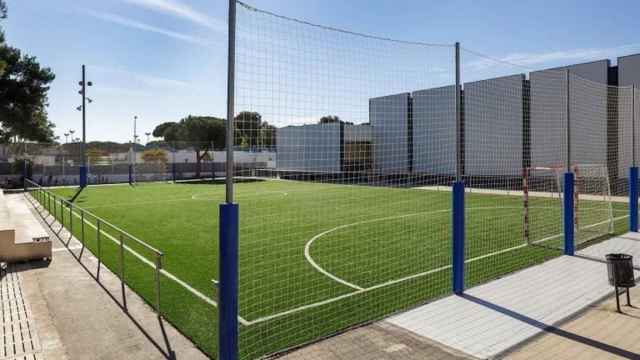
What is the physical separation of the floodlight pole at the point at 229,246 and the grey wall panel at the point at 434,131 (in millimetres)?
5102

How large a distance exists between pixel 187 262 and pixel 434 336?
565 cm

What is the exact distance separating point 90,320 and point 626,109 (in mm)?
15887

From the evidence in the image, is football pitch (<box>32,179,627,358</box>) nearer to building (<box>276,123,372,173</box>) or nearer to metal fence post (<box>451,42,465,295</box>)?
metal fence post (<box>451,42,465,295</box>)

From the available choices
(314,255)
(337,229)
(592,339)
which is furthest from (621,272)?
(337,229)

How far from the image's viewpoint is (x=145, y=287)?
7246 mm

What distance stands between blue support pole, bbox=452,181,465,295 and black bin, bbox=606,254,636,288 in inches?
75.9

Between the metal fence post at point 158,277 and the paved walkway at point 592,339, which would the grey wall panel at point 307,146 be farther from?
the paved walkway at point 592,339

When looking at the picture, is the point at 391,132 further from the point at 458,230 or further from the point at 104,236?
the point at 104,236

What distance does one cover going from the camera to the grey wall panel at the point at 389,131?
713cm

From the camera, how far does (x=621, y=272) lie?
5906mm

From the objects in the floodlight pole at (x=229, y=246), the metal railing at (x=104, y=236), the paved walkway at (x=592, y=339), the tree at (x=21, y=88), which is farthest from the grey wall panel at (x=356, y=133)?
the tree at (x=21, y=88)

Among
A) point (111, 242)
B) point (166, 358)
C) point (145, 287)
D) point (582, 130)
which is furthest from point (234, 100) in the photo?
point (582, 130)

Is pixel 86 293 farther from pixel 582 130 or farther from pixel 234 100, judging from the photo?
pixel 582 130

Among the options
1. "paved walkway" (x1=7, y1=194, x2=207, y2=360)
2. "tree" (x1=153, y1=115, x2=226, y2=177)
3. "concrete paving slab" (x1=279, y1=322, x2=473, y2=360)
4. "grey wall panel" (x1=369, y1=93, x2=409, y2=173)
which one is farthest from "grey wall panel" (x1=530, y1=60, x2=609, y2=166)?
"tree" (x1=153, y1=115, x2=226, y2=177)
